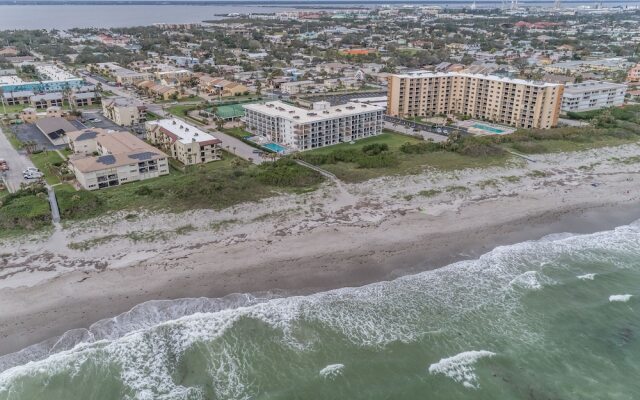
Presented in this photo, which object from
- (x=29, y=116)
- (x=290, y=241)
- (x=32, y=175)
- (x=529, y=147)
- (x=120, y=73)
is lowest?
(x=290, y=241)

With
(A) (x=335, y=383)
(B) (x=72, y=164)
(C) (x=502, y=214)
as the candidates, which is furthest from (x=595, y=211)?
(B) (x=72, y=164)

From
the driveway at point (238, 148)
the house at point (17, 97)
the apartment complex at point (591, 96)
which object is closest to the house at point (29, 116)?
the house at point (17, 97)

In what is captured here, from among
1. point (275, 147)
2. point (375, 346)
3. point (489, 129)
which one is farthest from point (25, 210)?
point (489, 129)

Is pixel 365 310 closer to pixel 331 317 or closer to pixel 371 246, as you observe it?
pixel 331 317

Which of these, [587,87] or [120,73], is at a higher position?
[587,87]

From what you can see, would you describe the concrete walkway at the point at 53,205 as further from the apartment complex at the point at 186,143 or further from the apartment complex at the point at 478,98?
the apartment complex at the point at 478,98

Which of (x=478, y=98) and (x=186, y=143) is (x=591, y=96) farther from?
(x=186, y=143)

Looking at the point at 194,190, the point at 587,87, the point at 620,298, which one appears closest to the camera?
the point at 620,298
